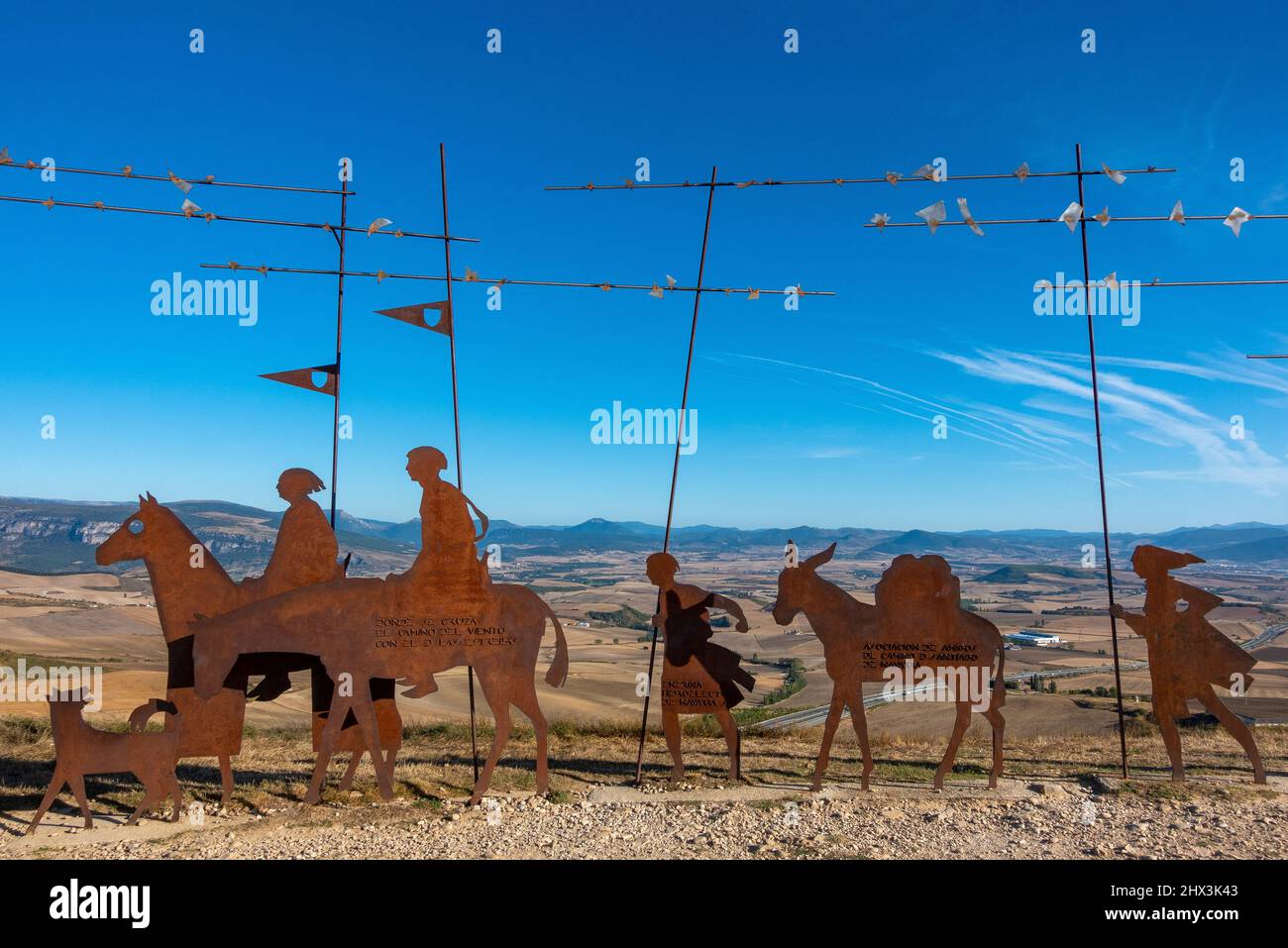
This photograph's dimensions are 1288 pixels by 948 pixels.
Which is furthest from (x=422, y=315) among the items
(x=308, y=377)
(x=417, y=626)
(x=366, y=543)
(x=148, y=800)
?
(x=366, y=543)

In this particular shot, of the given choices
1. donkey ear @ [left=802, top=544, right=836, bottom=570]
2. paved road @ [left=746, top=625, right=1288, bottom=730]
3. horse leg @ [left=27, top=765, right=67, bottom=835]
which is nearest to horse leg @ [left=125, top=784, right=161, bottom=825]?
horse leg @ [left=27, top=765, right=67, bottom=835]

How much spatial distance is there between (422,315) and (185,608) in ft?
14.0

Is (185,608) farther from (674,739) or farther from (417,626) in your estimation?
(674,739)

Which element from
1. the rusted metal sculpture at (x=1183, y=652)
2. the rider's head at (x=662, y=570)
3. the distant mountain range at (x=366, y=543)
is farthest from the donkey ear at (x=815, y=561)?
the distant mountain range at (x=366, y=543)

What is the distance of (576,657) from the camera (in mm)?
53219

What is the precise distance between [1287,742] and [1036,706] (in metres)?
15.0

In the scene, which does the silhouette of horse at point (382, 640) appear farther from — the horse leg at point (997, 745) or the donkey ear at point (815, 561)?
the horse leg at point (997, 745)

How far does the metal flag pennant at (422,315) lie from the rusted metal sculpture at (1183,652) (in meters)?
8.71

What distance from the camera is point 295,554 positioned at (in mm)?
9109

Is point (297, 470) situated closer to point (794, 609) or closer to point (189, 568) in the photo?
point (189, 568)

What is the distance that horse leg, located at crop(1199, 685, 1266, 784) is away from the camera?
31.3 ft

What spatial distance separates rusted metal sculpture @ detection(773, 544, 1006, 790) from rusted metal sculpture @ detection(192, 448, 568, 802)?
10.7ft

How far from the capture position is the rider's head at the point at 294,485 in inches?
360

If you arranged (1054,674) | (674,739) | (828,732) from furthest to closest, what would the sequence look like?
(1054,674), (674,739), (828,732)
